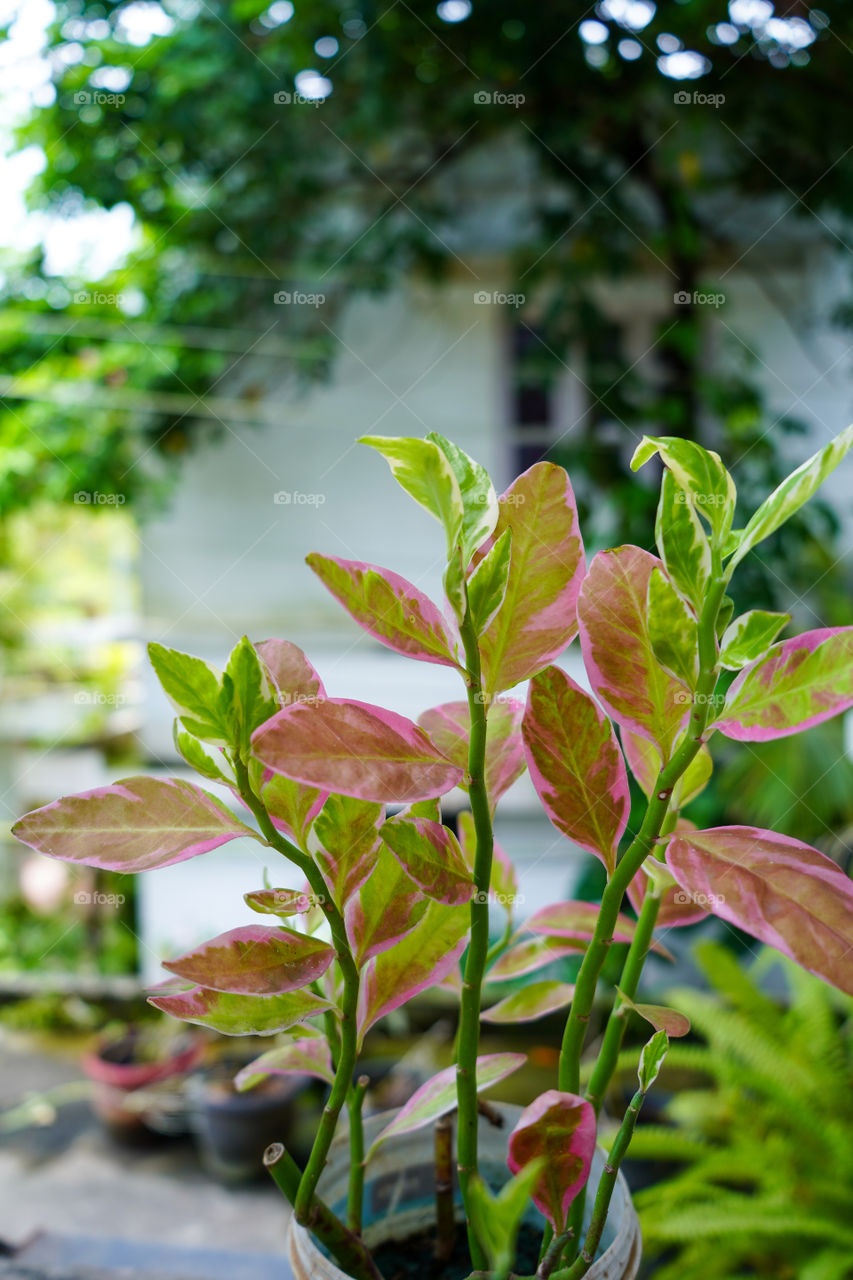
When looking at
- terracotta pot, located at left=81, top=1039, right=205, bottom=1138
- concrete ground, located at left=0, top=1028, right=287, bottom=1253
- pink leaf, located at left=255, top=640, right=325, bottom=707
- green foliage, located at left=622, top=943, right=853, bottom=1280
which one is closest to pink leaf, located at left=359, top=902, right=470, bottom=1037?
pink leaf, located at left=255, top=640, right=325, bottom=707

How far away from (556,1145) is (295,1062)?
0.44 ft

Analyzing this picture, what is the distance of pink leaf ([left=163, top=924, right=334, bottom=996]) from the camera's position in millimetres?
319

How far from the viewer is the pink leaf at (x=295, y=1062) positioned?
0.40 metres

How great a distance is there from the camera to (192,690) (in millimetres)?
326

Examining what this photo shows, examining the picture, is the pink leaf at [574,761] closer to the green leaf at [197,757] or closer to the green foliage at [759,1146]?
the green leaf at [197,757]

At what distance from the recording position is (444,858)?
0.33 m

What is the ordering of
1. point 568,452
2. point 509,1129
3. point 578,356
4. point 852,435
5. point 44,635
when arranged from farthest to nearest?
1. point 44,635
2. point 578,356
3. point 568,452
4. point 509,1129
5. point 852,435

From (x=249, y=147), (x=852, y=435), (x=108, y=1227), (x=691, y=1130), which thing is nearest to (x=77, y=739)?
(x=108, y=1227)

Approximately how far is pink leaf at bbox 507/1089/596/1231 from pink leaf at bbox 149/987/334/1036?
82 millimetres

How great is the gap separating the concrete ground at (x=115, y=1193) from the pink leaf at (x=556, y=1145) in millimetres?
1557

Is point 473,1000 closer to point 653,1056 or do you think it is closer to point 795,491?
point 653,1056

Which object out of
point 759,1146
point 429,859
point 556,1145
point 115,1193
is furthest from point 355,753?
point 115,1193

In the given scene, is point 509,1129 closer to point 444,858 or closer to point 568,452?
point 444,858

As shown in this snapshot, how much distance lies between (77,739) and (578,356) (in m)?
1.72
